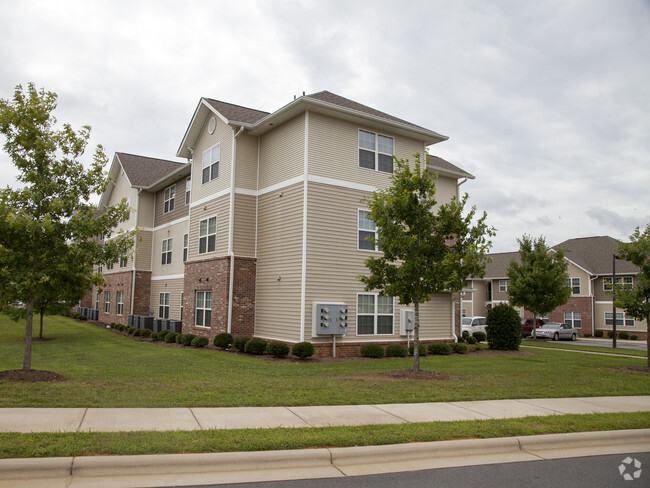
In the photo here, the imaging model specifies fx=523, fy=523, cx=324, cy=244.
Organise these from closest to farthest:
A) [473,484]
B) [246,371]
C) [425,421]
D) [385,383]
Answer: [473,484]
[425,421]
[385,383]
[246,371]

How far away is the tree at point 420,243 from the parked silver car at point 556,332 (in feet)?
96.4

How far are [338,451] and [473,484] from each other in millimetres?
1656

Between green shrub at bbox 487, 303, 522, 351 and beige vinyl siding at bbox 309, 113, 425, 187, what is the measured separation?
324 inches

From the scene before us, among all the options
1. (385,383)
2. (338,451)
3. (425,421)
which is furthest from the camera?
(385,383)

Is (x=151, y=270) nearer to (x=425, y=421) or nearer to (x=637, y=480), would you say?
(x=425, y=421)

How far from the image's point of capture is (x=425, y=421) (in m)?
8.34

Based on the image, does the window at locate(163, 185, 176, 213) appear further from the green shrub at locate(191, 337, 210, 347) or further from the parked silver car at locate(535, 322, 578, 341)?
the parked silver car at locate(535, 322, 578, 341)

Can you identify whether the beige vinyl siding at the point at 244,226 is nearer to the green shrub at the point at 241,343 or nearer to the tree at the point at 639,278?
the green shrub at the point at 241,343

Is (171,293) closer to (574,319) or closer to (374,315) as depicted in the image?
(374,315)

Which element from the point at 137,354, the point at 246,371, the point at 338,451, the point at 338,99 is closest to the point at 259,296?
the point at 137,354

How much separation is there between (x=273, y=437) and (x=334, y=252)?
1199 centimetres

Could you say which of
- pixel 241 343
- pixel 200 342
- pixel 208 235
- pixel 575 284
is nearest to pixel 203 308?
pixel 200 342

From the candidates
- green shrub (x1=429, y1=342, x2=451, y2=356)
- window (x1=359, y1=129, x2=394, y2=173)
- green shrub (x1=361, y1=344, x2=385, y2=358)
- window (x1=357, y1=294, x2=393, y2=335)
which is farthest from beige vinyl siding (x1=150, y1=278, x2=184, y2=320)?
green shrub (x1=429, y1=342, x2=451, y2=356)

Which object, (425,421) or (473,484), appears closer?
(473,484)
